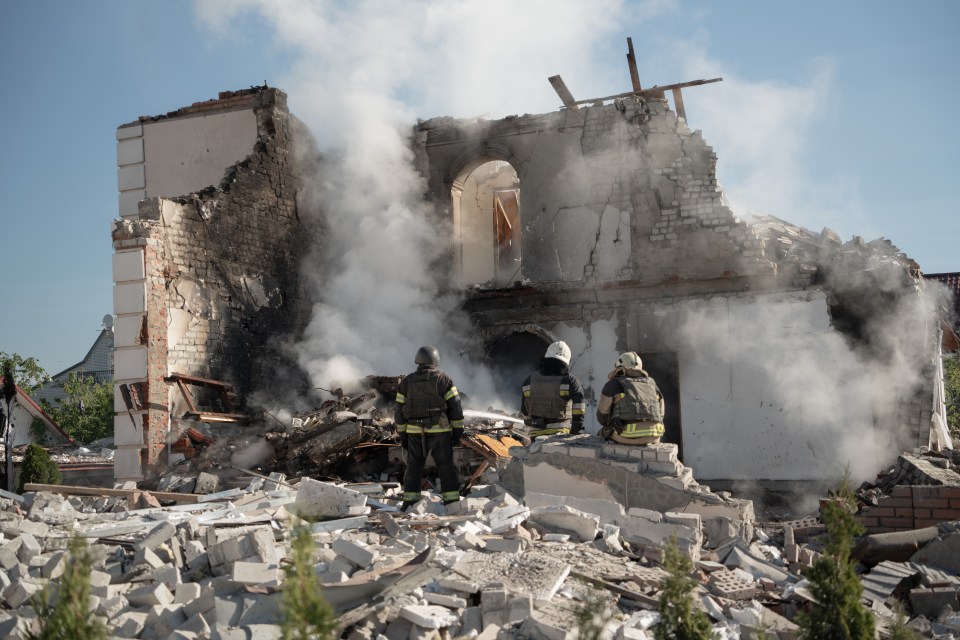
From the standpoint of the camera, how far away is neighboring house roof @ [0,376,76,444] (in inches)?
806

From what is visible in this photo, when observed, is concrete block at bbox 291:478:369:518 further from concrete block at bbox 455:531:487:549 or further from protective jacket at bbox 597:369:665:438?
protective jacket at bbox 597:369:665:438

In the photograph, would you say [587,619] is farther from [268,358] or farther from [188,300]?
[268,358]

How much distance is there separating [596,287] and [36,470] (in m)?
8.58

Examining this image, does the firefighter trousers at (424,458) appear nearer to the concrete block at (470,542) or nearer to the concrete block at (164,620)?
the concrete block at (470,542)

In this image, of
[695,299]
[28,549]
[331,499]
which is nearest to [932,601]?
[331,499]

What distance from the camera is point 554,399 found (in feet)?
33.0

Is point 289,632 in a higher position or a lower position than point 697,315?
lower

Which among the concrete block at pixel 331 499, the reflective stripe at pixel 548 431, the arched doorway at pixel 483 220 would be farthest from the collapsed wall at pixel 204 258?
the reflective stripe at pixel 548 431

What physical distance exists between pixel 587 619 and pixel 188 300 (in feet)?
32.1

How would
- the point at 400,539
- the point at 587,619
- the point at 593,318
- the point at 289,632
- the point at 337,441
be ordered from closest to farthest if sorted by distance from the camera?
the point at 289,632 → the point at 587,619 → the point at 400,539 → the point at 337,441 → the point at 593,318

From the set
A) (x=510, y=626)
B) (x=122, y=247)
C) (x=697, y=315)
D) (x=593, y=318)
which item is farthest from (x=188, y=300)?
(x=510, y=626)

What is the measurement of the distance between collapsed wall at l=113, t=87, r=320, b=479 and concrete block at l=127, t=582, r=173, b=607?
683cm

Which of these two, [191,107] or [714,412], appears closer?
[714,412]

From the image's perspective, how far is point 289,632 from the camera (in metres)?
3.90
